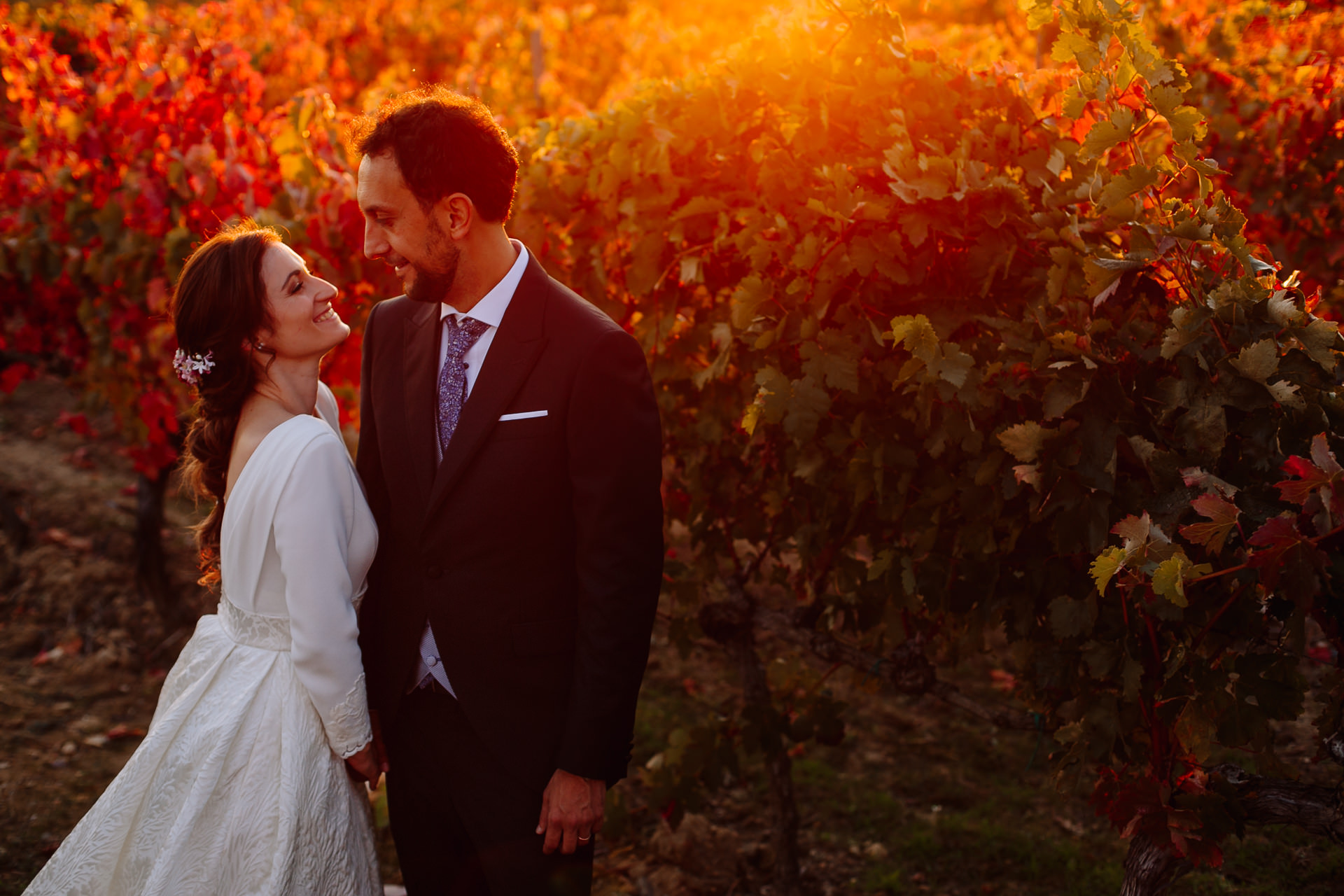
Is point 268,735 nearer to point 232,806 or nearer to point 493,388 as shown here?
point 232,806

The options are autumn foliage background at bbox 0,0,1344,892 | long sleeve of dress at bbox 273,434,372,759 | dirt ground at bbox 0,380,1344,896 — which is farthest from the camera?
dirt ground at bbox 0,380,1344,896

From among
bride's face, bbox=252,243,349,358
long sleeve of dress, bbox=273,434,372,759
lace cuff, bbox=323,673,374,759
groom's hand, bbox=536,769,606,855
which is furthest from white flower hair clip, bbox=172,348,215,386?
groom's hand, bbox=536,769,606,855

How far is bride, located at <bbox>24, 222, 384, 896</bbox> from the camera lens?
2176 mm

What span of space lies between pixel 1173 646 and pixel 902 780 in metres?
2.72

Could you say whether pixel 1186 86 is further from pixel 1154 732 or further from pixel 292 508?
pixel 292 508

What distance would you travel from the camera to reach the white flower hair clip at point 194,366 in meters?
2.33

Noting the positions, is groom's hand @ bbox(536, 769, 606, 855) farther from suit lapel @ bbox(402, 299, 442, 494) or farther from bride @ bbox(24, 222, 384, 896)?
suit lapel @ bbox(402, 299, 442, 494)

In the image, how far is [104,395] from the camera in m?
5.49

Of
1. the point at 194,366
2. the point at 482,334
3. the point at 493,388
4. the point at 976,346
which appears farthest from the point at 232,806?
the point at 976,346

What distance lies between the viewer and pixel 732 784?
4.19 meters

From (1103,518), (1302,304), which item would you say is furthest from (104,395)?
(1302,304)

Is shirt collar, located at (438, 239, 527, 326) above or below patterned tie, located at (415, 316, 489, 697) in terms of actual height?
above

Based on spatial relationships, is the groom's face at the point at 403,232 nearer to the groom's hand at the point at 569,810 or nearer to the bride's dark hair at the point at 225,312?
the bride's dark hair at the point at 225,312

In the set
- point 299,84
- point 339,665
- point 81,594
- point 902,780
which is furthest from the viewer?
point 299,84
